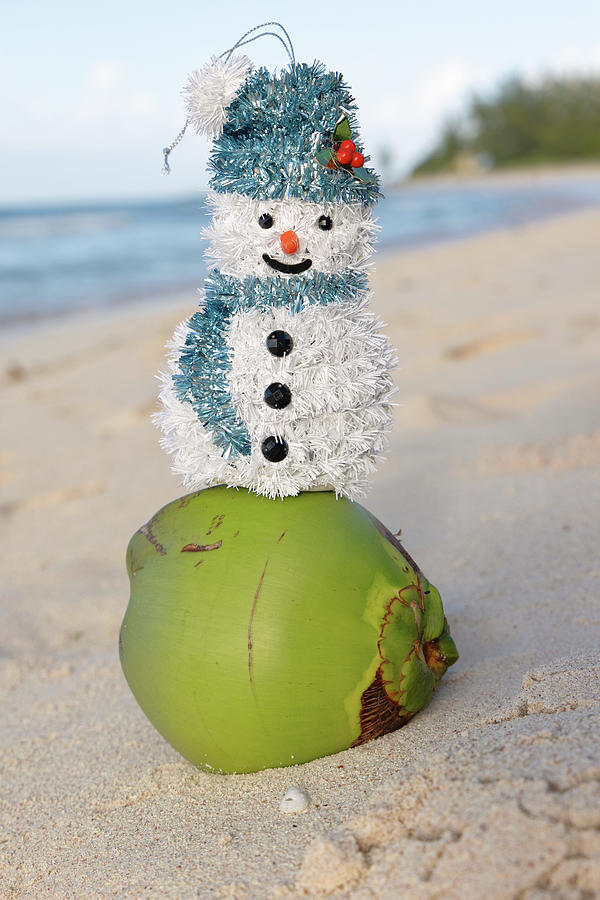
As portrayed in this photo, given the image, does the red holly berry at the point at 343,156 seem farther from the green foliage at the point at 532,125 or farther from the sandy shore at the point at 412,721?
the green foliage at the point at 532,125

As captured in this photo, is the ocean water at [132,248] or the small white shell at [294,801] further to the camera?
the ocean water at [132,248]

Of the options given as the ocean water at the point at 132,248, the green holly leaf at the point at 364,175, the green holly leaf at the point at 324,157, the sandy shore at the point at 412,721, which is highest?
the green holly leaf at the point at 324,157

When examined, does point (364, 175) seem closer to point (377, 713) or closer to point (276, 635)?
point (276, 635)

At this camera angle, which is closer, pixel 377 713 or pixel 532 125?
pixel 377 713

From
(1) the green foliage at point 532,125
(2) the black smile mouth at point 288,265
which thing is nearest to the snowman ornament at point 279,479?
(2) the black smile mouth at point 288,265

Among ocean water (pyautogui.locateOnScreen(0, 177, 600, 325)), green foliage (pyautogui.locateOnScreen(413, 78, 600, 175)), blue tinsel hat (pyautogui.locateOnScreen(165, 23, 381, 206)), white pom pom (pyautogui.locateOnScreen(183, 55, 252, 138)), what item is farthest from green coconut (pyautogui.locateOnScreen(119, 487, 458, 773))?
green foliage (pyautogui.locateOnScreen(413, 78, 600, 175))

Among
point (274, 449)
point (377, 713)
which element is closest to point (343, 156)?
point (274, 449)

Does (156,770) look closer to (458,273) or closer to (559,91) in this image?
(458,273)

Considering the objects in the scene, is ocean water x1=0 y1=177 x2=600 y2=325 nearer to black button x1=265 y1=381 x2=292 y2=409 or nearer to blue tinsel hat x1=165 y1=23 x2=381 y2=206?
blue tinsel hat x1=165 y1=23 x2=381 y2=206
